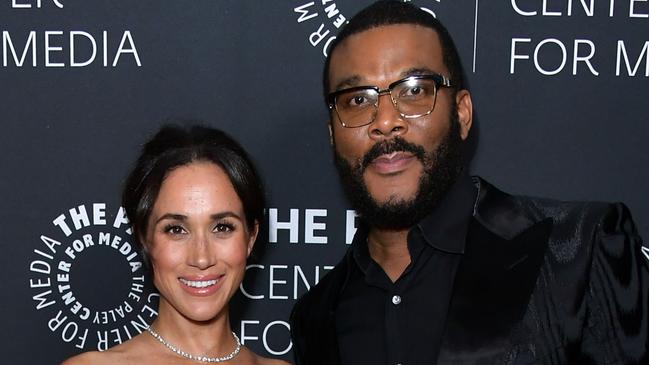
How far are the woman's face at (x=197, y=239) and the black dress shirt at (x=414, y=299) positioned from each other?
0.29 meters

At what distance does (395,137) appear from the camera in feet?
5.35

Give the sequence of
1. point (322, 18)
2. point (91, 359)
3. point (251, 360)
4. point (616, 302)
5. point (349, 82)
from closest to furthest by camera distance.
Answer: point (616, 302)
point (91, 359)
point (349, 82)
point (251, 360)
point (322, 18)

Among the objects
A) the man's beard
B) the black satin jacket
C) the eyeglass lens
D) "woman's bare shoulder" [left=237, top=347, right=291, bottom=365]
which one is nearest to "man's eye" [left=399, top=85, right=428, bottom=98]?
the eyeglass lens

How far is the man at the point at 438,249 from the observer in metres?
1.49

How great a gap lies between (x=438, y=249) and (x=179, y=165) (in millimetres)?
591

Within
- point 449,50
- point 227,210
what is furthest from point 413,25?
point 227,210

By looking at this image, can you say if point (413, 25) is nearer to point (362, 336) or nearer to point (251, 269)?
point (362, 336)

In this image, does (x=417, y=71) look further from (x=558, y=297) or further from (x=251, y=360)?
(x=251, y=360)

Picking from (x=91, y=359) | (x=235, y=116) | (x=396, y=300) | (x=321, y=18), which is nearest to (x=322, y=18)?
(x=321, y=18)

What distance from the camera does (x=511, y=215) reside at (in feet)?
5.35

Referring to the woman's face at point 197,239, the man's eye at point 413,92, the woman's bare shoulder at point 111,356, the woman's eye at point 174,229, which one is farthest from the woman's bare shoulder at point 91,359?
the man's eye at point 413,92

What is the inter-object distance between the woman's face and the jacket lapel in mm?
484

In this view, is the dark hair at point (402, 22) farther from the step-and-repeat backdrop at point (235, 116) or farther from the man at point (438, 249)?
the step-and-repeat backdrop at point (235, 116)

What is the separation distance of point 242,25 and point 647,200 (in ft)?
4.05
